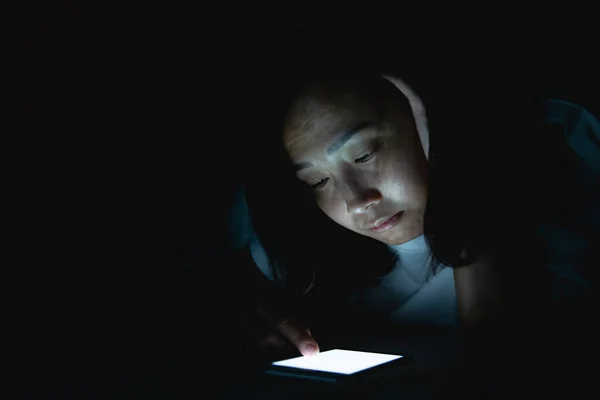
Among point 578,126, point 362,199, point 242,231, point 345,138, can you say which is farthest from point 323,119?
point 578,126

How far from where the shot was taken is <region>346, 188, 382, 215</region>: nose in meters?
1.14

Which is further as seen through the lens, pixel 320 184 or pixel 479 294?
pixel 320 184

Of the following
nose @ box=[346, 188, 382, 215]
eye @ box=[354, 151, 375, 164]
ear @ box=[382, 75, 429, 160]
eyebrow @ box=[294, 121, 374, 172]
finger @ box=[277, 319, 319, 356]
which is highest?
ear @ box=[382, 75, 429, 160]

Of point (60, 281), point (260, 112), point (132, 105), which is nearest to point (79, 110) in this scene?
point (132, 105)

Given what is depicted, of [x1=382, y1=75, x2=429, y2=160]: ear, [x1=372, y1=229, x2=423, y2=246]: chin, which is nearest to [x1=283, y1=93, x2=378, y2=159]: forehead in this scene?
[x1=382, y1=75, x2=429, y2=160]: ear

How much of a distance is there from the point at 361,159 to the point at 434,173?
0.57ft

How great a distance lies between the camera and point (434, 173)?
123 centimetres

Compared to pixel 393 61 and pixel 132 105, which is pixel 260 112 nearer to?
pixel 393 61

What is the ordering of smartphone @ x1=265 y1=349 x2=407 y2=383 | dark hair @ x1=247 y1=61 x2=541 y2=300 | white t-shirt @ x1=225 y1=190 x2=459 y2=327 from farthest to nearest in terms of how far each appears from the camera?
white t-shirt @ x1=225 y1=190 x2=459 y2=327 → dark hair @ x1=247 y1=61 x2=541 y2=300 → smartphone @ x1=265 y1=349 x2=407 y2=383

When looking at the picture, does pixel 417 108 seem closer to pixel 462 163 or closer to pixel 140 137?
pixel 462 163

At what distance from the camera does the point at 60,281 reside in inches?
59.6

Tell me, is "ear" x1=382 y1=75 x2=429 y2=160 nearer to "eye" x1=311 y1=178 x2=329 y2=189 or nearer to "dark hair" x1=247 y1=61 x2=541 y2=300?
"dark hair" x1=247 y1=61 x2=541 y2=300

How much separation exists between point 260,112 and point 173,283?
542mm

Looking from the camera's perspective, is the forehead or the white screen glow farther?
the forehead
